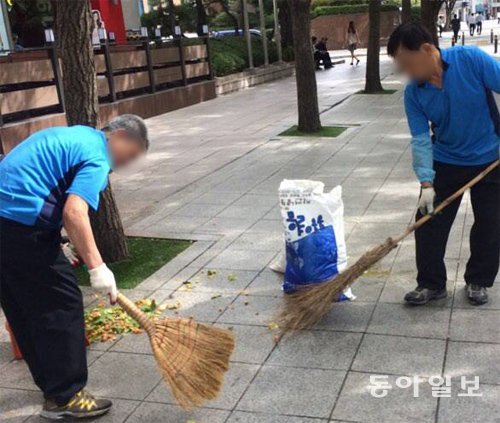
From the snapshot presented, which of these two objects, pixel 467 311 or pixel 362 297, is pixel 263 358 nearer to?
pixel 362 297

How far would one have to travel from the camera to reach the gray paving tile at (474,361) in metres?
Result: 3.05

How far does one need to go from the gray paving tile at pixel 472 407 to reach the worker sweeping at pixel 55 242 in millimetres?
1559

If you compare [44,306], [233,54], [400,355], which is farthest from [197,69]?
[44,306]

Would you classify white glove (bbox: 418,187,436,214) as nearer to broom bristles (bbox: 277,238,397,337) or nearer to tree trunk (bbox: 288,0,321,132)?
broom bristles (bbox: 277,238,397,337)

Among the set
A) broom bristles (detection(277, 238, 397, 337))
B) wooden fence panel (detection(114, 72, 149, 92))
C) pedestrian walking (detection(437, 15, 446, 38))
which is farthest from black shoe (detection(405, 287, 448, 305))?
pedestrian walking (detection(437, 15, 446, 38))

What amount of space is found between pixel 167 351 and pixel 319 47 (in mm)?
22920

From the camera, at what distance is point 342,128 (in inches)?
412

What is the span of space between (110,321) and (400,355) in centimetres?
176

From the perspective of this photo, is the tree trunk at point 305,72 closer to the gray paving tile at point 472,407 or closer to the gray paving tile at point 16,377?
the gray paving tile at point 16,377

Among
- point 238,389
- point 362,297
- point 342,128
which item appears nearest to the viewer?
point 238,389

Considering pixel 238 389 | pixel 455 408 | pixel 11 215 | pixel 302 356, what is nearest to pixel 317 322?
pixel 302 356

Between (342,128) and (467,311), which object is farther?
A: (342,128)

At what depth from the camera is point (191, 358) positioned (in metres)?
2.89

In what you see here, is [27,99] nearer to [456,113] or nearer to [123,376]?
[123,376]
